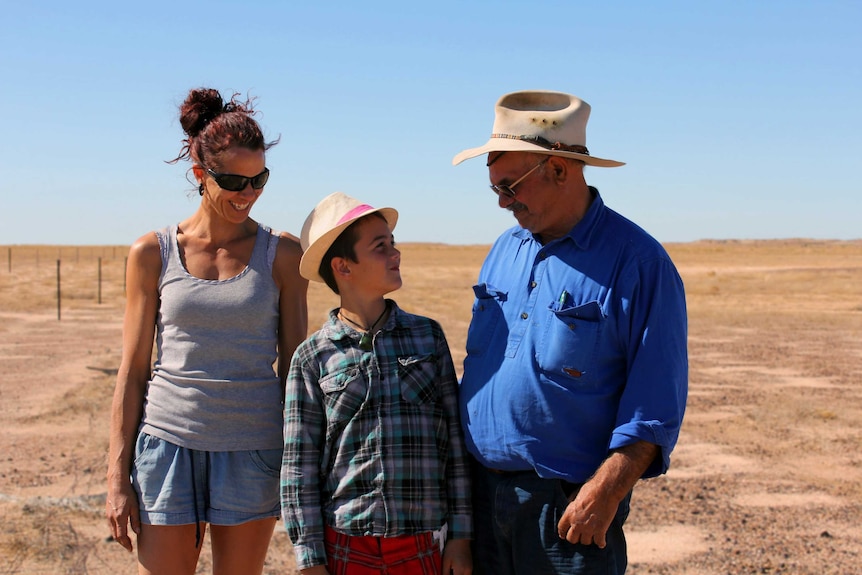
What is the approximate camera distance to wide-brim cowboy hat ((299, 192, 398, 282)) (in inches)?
108

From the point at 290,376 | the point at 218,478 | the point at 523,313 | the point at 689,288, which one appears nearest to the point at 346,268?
the point at 290,376

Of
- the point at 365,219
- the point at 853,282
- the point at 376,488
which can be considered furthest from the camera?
the point at 853,282

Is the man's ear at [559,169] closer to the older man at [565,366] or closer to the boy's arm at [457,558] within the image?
the older man at [565,366]

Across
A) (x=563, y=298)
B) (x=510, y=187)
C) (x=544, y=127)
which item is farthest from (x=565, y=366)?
(x=544, y=127)

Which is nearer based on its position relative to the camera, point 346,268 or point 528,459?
point 528,459

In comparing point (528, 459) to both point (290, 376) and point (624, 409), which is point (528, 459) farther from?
point (290, 376)

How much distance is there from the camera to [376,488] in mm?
2592

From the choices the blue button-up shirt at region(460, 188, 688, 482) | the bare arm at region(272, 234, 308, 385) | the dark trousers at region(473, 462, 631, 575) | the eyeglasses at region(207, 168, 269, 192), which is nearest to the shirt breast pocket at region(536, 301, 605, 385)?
the blue button-up shirt at region(460, 188, 688, 482)

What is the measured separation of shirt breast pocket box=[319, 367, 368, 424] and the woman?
306 mm

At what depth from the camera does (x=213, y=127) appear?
288 centimetres

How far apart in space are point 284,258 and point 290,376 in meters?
0.45

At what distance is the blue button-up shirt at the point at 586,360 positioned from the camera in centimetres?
242

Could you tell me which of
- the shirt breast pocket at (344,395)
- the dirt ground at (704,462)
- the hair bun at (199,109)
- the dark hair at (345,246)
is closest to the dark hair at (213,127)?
the hair bun at (199,109)

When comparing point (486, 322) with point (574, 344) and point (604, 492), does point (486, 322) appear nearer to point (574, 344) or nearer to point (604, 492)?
point (574, 344)
